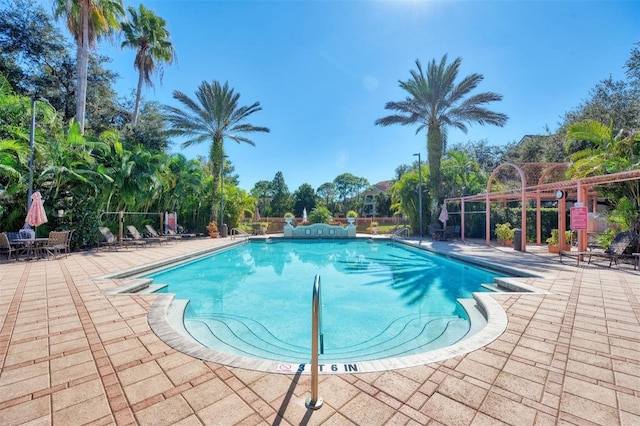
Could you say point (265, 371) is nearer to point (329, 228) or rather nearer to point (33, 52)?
point (329, 228)

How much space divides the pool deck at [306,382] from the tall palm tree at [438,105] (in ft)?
47.5

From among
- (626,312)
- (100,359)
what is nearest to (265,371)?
(100,359)

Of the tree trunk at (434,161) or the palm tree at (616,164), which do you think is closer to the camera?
the palm tree at (616,164)

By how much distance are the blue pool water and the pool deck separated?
1.15 meters

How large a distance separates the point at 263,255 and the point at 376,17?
11.2m

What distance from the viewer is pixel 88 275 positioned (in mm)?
6488

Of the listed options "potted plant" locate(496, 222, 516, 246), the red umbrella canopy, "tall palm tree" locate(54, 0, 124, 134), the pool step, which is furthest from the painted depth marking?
"tall palm tree" locate(54, 0, 124, 134)

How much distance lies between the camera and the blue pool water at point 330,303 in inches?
165

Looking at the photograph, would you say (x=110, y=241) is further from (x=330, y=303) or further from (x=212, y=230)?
(x=330, y=303)

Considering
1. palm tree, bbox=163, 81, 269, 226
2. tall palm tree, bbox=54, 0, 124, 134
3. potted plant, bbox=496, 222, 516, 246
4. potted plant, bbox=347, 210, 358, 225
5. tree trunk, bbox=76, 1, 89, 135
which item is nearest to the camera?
tall palm tree, bbox=54, 0, 124, 134

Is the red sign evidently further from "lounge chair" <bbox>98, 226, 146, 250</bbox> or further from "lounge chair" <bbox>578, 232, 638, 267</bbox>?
"lounge chair" <bbox>98, 226, 146, 250</bbox>

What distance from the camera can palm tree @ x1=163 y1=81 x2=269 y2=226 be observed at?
1831 centimetres

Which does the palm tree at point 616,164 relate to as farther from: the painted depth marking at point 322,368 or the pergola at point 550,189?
the painted depth marking at point 322,368

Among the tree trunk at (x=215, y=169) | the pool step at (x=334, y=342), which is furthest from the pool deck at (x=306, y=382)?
the tree trunk at (x=215, y=169)
